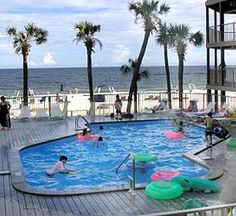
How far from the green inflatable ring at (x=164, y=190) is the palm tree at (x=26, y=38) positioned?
16267 millimetres

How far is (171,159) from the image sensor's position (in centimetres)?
1484

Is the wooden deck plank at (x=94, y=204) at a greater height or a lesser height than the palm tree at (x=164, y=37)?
lesser

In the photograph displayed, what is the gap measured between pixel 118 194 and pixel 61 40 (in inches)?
2865

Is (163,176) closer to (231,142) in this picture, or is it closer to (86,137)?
(231,142)

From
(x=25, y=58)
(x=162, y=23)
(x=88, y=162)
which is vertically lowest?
(x=88, y=162)

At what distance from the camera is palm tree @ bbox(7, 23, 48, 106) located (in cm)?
2466

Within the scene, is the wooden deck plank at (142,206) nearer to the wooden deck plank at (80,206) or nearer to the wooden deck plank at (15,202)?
the wooden deck plank at (80,206)

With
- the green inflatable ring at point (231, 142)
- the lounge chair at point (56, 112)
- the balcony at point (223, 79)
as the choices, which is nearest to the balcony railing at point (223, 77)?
the balcony at point (223, 79)

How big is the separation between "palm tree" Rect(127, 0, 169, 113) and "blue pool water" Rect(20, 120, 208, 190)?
6214 mm

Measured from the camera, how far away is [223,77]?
78.8 ft

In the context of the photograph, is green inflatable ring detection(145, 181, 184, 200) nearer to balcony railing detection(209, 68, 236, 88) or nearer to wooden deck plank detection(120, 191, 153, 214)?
wooden deck plank detection(120, 191, 153, 214)

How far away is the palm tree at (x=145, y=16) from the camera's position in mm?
27406

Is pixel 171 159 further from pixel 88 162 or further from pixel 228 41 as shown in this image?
pixel 228 41

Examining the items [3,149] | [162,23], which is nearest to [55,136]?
[3,149]
